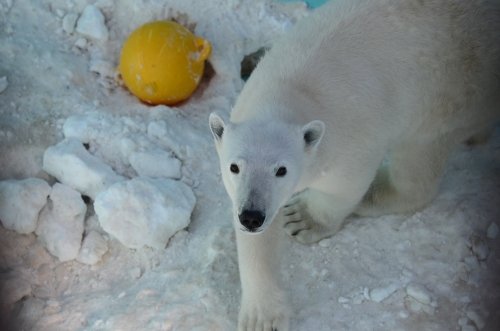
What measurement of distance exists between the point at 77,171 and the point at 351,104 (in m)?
1.31

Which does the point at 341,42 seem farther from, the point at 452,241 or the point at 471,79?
the point at 452,241

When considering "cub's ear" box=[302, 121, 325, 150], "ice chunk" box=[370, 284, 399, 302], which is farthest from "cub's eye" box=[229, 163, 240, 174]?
"ice chunk" box=[370, 284, 399, 302]

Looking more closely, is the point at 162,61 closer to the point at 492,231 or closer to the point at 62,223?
the point at 62,223

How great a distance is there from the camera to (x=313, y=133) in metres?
2.39

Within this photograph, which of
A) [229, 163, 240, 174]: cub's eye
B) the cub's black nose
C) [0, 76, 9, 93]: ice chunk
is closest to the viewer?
the cub's black nose

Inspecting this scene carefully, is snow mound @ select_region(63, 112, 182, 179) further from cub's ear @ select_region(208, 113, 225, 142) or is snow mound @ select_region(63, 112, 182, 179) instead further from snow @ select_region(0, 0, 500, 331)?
cub's ear @ select_region(208, 113, 225, 142)

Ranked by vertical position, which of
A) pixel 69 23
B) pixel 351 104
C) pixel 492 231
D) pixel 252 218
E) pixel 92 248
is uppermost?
pixel 351 104

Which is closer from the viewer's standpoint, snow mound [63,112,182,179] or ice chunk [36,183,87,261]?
ice chunk [36,183,87,261]

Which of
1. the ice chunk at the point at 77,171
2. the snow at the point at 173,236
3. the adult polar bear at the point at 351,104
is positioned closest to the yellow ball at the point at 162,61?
the snow at the point at 173,236

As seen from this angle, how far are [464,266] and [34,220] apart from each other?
1.89 meters

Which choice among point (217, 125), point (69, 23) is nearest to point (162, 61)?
point (69, 23)

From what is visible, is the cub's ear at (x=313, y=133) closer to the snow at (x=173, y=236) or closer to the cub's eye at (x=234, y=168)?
the cub's eye at (x=234, y=168)

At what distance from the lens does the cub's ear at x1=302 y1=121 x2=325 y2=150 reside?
2365mm

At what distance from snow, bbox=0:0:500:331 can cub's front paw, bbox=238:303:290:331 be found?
57mm
